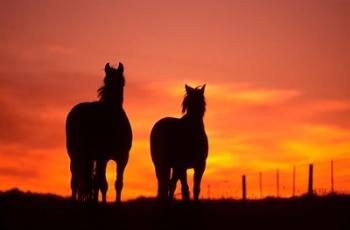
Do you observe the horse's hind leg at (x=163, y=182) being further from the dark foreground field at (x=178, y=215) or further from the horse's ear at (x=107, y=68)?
the horse's ear at (x=107, y=68)

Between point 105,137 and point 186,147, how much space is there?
284 cm

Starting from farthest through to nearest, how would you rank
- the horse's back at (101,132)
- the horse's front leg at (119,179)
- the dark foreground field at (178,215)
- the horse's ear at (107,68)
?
the horse's ear at (107,68), the horse's back at (101,132), the horse's front leg at (119,179), the dark foreground field at (178,215)

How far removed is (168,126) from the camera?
2248 cm

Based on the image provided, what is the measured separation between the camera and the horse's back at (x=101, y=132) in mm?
19781

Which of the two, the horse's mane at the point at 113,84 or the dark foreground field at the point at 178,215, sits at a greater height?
the horse's mane at the point at 113,84

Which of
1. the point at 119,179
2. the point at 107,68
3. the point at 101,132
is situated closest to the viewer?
the point at 119,179

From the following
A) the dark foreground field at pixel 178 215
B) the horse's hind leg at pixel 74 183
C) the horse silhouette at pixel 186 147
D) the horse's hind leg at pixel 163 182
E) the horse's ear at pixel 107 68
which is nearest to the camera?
the dark foreground field at pixel 178 215

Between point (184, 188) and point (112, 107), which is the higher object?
point (112, 107)

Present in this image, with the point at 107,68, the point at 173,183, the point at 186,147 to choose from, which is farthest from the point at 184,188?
the point at 107,68

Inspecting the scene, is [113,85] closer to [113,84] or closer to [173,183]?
[113,84]

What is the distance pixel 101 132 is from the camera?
19922mm

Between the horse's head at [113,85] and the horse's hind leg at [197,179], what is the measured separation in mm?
3338

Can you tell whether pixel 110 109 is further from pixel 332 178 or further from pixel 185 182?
pixel 332 178

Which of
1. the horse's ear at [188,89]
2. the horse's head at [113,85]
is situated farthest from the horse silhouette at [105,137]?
the horse's ear at [188,89]
